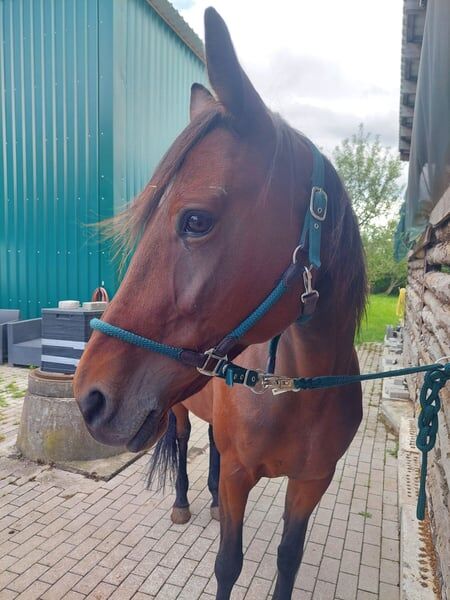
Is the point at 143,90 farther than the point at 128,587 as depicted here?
Yes

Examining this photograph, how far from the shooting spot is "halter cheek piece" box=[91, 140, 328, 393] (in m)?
1.14

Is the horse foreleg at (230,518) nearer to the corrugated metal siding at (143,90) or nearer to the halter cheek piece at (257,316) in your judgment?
the halter cheek piece at (257,316)

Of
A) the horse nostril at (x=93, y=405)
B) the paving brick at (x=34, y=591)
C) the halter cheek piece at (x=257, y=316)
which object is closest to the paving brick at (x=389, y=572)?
the paving brick at (x=34, y=591)

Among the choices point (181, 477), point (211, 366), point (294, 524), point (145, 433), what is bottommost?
point (181, 477)

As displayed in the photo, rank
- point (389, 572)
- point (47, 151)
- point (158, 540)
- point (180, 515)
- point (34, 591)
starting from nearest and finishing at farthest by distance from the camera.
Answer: point (34, 591) → point (389, 572) → point (158, 540) → point (180, 515) → point (47, 151)

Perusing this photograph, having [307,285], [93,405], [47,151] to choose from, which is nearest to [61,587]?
[93,405]

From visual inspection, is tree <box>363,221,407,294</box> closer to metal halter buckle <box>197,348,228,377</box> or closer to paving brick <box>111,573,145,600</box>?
paving brick <box>111,573,145,600</box>

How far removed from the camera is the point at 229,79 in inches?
43.7

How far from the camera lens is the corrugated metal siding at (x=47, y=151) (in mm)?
6957

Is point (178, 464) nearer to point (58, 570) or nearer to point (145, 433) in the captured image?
point (58, 570)

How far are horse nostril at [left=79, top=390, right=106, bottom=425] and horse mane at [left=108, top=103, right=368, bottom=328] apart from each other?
0.46 m

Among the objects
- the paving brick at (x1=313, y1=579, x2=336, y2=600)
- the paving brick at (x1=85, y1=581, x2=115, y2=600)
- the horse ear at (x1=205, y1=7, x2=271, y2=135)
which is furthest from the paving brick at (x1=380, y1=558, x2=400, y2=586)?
the horse ear at (x1=205, y1=7, x2=271, y2=135)

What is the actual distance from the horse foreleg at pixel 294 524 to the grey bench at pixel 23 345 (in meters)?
5.69

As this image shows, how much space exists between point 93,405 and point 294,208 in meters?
0.76
